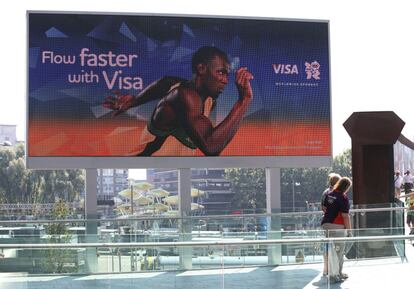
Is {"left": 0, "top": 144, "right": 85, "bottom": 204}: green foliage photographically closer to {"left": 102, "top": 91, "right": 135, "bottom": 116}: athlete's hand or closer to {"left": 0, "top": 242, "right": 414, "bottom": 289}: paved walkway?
{"left": 102, "top": 91, "right": 135, "bottom": 116}: athlete's hand

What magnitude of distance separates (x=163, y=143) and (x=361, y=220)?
222 inches

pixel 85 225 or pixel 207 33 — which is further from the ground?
pixel 207 33

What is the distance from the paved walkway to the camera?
725cm

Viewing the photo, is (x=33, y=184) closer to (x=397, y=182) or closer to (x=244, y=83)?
(x=397, y=182)

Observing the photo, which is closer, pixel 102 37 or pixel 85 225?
pixel 85 225

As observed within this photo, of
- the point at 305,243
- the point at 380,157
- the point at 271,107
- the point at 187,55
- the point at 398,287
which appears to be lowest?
the point at 398,287

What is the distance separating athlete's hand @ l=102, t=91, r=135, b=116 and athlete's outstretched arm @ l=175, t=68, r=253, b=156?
1.26 meters

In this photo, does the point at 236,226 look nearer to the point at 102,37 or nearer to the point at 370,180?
the point at 370,180

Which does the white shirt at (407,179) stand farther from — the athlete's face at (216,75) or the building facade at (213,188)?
the building facade at (213,188)

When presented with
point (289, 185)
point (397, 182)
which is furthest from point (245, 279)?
point (289, 185)

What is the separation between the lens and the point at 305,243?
7824 millimetres

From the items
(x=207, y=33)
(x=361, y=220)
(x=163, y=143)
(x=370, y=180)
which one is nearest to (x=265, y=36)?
(x=207, y=33)

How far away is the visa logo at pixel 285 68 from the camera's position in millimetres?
17906

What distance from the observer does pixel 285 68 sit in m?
18.0
